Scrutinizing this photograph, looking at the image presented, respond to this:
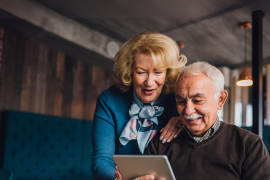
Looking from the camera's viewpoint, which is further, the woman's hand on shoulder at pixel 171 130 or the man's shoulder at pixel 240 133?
the woman's hand on shoulder at pixel 171 130

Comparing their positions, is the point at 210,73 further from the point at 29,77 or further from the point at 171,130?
the point at 29,77

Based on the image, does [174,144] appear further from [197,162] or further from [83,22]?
[83,22]

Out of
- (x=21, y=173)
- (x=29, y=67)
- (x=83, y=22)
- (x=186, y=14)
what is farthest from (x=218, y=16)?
(x=21, y=173)

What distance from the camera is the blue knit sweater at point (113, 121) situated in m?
1.47

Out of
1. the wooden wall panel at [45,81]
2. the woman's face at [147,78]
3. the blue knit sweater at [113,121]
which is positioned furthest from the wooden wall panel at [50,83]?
the woman's face at [147,78]

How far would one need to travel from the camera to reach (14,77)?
3.66m

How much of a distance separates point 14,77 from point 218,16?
3.14 m

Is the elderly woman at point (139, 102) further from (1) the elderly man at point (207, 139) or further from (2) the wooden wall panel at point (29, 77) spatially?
(2) the wooden wall panel at point (29, 77)

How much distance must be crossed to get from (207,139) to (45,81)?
132 inches

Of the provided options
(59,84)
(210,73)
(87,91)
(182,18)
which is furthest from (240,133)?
(87,91)

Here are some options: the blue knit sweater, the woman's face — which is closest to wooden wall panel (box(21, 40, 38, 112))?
the blue knit sweater

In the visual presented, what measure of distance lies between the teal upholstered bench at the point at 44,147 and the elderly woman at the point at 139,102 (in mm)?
2264

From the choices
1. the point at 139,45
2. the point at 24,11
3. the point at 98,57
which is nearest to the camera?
the point at 139,45

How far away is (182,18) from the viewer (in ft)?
12.8
